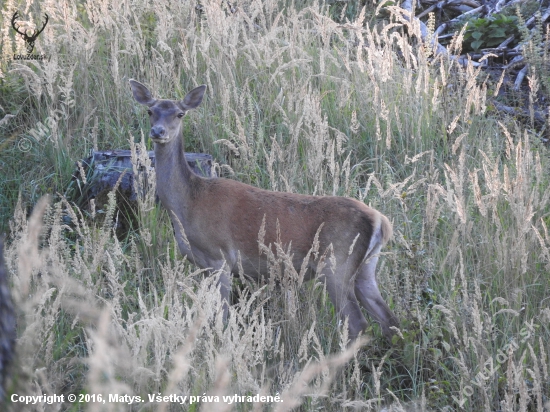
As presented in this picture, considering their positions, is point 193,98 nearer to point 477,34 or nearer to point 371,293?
point 371,293

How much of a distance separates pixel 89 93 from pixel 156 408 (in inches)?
187

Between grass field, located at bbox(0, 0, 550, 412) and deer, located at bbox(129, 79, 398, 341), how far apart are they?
0.48 feet

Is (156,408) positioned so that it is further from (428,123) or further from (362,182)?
(428,123)

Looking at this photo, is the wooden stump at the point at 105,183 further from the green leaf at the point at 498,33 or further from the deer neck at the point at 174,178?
the green leaf at the point at 498,33

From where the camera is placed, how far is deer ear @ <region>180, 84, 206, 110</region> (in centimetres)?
607

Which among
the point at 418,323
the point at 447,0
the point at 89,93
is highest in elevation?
the point at 447,0

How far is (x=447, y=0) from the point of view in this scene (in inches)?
401

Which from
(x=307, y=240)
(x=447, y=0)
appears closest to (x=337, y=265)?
(x=307, y=240)

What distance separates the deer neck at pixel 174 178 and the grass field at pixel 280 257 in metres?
0.16

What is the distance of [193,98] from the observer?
6.16m

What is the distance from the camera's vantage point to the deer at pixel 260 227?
16.5 feet

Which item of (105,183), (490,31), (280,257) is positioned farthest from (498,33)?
(280,257)
